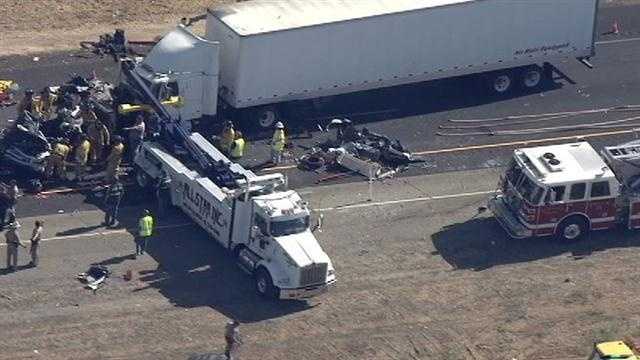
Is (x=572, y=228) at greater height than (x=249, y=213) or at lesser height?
lesser

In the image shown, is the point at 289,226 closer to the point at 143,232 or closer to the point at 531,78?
the point at 143,232

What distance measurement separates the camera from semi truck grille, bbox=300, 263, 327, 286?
4356 centimetres

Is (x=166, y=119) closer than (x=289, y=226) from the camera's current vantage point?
No

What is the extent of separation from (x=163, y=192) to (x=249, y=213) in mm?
4000

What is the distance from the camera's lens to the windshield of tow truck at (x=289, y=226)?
1742 inches

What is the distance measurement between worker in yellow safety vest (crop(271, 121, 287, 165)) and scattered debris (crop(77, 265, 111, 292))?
8330 millimetres

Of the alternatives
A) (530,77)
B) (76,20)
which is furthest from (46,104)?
(530,77)

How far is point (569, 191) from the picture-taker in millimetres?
46938

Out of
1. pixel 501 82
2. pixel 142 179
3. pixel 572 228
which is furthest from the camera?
pixel 501 82

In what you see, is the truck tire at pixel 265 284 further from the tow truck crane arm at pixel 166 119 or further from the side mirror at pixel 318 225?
the tow truck crane arm at pixel 166 119

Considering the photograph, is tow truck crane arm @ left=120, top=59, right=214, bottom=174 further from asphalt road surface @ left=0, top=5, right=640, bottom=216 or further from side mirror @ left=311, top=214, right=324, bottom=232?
side mirror @ left=311, top=214, right=324, bottom=232

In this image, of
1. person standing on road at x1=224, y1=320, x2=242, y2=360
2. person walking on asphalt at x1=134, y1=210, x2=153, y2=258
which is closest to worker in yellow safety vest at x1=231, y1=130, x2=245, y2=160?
person walking on asphalt at x1=134, y1=210, x2=153, y2=258

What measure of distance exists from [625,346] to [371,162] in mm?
12664

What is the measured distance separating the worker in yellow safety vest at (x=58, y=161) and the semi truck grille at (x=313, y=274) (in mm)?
9478
